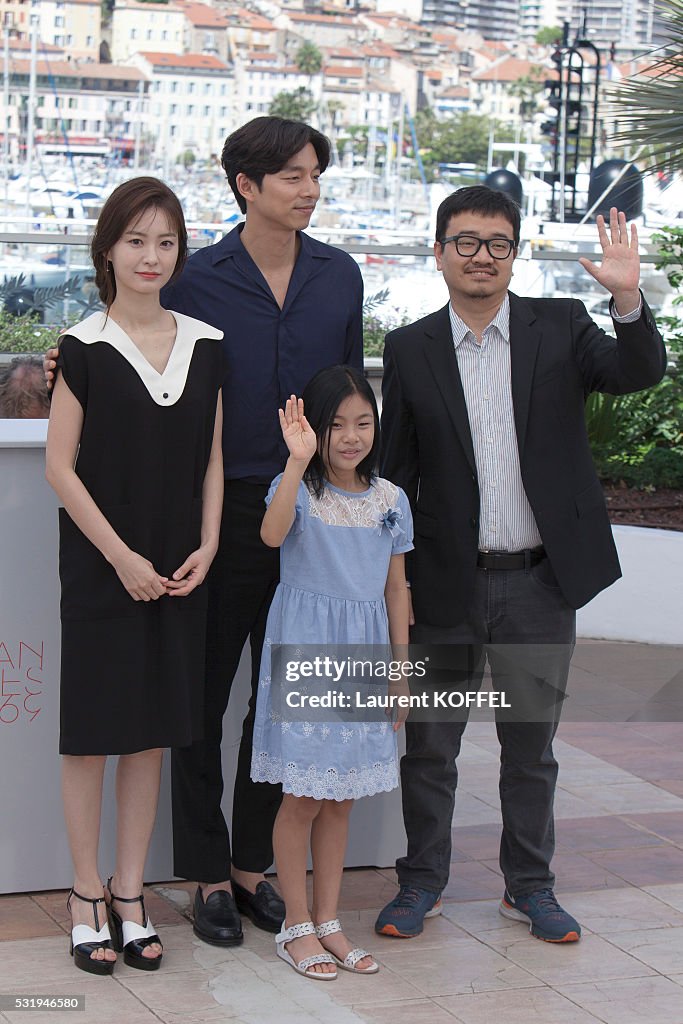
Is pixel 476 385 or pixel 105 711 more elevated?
pixel 476 385

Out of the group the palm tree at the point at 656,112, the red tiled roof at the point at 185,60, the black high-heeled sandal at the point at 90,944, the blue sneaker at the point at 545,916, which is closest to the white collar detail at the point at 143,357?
the black high-heeled sandal at the point at 90,944

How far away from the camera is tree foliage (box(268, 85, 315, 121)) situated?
90.3 metres

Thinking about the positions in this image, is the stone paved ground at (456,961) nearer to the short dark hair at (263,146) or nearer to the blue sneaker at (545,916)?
the blue sneaker at (545,916)

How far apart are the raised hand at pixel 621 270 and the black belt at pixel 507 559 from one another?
23.3 inches

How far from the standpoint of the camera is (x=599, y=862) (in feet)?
12.9

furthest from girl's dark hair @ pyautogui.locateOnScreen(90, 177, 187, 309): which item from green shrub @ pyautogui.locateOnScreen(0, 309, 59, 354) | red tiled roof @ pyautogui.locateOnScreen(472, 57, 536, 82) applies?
red tiled roof @ pyautogui.locateOnScreen(472, 57, 536, 82)

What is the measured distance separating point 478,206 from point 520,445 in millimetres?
549

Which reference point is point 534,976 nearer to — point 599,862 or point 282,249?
point 599,862

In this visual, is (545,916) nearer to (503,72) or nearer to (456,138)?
(456,138)

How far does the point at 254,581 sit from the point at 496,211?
3.35ft

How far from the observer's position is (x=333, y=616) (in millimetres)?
3100

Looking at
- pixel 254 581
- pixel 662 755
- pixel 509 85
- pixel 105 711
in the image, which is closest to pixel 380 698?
pixel 254 581

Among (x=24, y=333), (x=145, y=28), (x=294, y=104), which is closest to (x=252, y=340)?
(x=24, y=333)

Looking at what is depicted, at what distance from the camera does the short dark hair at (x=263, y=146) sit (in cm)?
314
